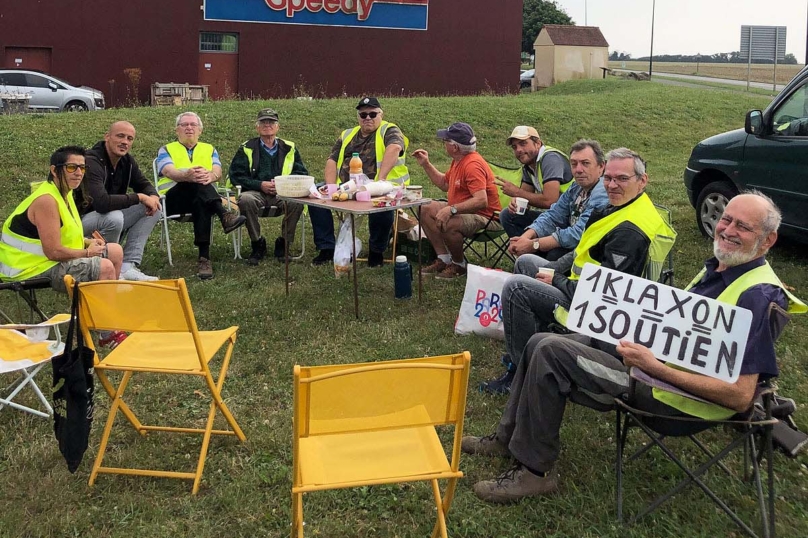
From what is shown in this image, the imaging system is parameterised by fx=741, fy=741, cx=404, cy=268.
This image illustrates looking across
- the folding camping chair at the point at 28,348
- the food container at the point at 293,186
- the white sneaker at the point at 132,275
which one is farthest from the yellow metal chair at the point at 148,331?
the food container at the point at 293,186

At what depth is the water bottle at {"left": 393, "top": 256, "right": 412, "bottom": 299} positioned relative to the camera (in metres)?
5.66

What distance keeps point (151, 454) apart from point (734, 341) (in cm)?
255

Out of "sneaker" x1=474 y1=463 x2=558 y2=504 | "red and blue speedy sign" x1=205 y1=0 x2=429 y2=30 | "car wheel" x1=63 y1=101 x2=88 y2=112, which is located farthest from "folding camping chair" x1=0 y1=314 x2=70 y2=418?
"red and blue speedy sign" x1=205 y1=0 x2=429 y2=30

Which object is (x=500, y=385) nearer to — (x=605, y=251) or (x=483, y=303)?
(x=483, y=303)

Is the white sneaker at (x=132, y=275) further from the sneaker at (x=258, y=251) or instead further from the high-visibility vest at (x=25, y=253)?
the high-visibility vest at (x=25, y=253)

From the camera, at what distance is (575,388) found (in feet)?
9.78

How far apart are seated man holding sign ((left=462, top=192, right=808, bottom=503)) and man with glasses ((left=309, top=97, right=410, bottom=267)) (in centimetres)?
350

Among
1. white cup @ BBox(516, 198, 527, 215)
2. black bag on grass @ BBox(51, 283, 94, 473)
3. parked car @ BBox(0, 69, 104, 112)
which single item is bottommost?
black bag on grass @ BBox(51, 283, 94, 473)

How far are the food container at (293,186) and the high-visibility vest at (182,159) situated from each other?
3.76 feet

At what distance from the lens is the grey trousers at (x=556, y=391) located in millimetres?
2932

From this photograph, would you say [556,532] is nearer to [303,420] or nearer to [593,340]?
[593,340]

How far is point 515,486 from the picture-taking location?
120 inches

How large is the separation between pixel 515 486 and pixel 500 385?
41.4 inches

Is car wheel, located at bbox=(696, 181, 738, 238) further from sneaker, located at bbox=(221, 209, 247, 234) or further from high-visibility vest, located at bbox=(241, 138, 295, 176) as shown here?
sneaker, located at bbox=(221, 209, 247, 234)
